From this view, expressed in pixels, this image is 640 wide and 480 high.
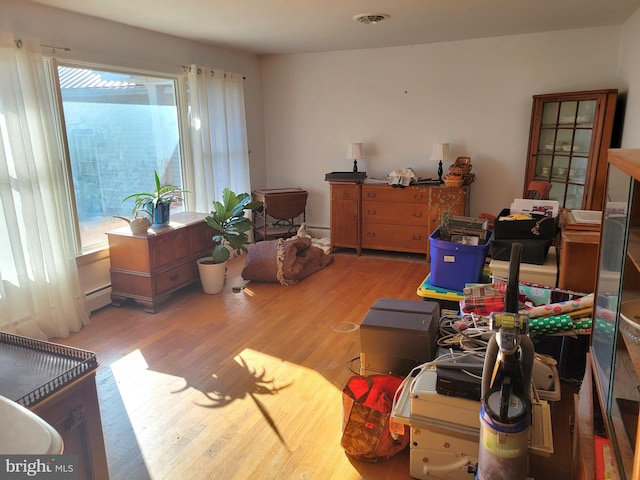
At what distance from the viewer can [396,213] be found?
16.0ft

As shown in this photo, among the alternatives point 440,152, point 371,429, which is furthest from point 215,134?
point 371,429

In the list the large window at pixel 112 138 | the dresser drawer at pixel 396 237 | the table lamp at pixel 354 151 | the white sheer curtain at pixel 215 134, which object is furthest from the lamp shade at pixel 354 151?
the large window at pixel 112 138

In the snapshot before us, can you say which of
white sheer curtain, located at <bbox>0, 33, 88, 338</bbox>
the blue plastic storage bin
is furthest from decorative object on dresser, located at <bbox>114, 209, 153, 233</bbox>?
the blue plastic storage bin

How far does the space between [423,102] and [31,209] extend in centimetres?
392

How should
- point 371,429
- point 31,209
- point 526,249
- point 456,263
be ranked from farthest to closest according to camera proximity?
point 31,209 < point 526,249 < point 456,263 < point 371,429

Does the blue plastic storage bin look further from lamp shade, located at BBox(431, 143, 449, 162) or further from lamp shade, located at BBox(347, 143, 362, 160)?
lamp shade, located at BBox(347, 143, 362, 160)

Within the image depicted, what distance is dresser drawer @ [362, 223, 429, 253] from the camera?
4844 mm

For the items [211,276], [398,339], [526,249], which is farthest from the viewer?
[211,276]

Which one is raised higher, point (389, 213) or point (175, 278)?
point (389, 213)

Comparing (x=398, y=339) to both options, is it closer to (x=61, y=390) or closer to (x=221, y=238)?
(x=61, y=390)

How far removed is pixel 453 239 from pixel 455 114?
8.70ft

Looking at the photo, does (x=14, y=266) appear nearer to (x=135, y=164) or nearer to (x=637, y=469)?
(x=135, y=164)

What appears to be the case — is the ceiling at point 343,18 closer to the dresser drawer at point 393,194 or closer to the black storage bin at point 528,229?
the dresser drawer at point 393,194

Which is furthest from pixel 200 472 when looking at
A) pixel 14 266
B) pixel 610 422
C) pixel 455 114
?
pixel 455 114
